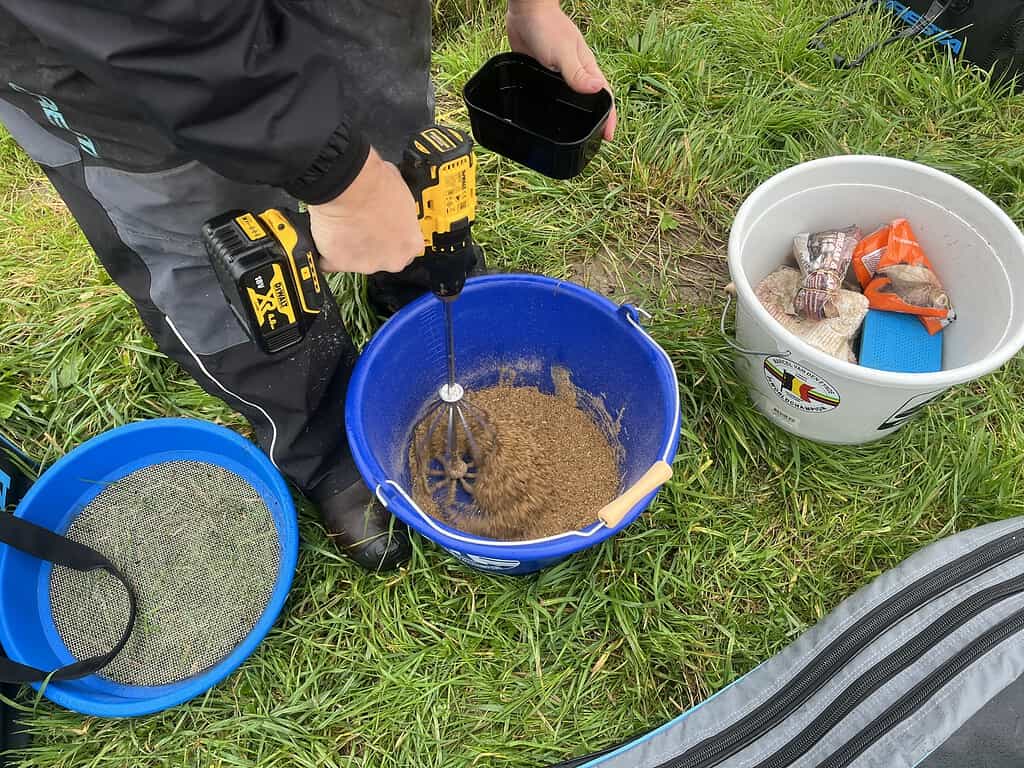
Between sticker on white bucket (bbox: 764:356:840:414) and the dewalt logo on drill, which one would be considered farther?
sticker on white bucket (bbox: 764:356:840:414)

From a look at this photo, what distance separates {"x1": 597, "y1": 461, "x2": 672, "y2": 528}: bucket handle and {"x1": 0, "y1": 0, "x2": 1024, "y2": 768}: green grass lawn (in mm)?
365

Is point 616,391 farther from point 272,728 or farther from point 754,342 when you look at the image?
point 272,728

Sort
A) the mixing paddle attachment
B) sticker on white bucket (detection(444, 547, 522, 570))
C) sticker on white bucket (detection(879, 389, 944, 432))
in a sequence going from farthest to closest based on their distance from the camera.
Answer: the mixing paddle attachment < sticker on white bucket (detection(879, 389, 944, 432)) < sticker on white bucket (detection(444, 547, 522, 570))

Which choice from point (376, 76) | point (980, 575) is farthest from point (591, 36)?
point (980, 575)

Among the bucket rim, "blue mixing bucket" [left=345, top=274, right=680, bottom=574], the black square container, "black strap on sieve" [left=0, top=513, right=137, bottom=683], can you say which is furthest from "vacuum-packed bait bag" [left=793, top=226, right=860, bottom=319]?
"black strap on sieve" [left=0, top=513, right=137, bottom=683]

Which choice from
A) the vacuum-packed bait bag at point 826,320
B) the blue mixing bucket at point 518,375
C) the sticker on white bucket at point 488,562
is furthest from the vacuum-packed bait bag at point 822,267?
the sticker on white bucket at point 488,562

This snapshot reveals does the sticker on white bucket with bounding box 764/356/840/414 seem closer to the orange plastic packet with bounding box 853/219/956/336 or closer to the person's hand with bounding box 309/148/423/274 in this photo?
the orange plastic packet with bounding box 853/219/956/336

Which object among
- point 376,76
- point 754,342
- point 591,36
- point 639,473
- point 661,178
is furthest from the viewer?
point 591,36

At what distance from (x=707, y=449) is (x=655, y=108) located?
1.02 m

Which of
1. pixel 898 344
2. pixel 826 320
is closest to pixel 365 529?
pixel 826 320

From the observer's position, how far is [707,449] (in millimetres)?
1557

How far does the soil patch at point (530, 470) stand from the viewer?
1.43 metres

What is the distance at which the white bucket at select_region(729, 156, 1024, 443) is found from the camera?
134 cm

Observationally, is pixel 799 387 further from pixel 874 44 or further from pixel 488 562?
pixel 874 44
